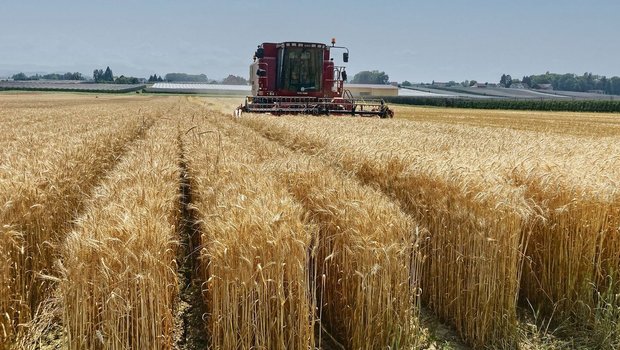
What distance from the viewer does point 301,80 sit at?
23.3 metres

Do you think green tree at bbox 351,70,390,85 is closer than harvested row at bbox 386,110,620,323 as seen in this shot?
No

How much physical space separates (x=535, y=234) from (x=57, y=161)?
590 centimetres

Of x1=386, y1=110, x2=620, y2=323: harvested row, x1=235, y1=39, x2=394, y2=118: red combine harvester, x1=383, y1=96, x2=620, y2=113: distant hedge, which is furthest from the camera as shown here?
x1=383, y1=96, x2=620, y2=113: distant hedge

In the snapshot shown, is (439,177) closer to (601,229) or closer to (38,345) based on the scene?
(601,229)

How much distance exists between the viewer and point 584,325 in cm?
484

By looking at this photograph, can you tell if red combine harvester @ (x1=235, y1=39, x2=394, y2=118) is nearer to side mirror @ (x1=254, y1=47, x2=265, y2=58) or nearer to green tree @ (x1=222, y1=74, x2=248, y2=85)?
side mirror @ (x1=254, y1=47, x2=265, y2=58)

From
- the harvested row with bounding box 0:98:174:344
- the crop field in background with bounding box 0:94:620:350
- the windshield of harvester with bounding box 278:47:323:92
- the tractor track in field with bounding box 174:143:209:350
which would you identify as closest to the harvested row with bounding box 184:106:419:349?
the crop field in background with bounding box 0:94:620:350

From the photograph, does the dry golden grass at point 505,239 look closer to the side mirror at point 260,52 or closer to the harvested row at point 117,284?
the harvested row at point 117,284

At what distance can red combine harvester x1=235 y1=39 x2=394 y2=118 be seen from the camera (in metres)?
22.5

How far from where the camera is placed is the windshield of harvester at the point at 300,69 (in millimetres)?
23000

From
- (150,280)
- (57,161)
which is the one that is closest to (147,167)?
(57,161)

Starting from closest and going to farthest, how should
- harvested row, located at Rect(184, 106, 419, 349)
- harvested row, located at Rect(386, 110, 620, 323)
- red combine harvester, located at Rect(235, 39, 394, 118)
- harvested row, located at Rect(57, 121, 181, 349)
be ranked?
harvested row, located at Rect(57, 121, 181, 349)
harvested row, located at Rect(184, 106, 419, 349)
harvested row, located at Rect(386, 110, 620, 323)
red combine harvester, located at Rect(235, 39, 394, 118)

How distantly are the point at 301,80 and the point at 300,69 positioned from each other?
0.49m

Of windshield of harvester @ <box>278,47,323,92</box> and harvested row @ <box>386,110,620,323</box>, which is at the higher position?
windshield of harvester @ <box>278,47,323,92</box>
